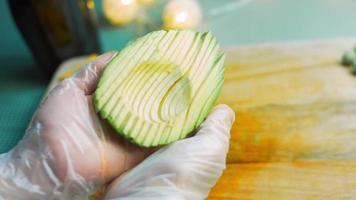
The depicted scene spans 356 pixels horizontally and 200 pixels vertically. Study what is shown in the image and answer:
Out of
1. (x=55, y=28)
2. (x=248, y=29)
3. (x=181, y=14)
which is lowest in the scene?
(x=248, y=29)

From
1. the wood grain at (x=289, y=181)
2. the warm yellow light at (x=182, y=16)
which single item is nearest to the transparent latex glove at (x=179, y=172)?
the wood grain at (x=289, y=181)

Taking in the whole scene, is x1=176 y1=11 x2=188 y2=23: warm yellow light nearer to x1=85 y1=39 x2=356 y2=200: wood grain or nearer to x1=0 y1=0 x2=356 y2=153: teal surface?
x1=0 y1=0 x2=356 y2=153: teal surface

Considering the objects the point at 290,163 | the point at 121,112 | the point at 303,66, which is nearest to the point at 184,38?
the point at 121,112

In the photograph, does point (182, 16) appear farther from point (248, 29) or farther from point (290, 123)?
point (290, 123)

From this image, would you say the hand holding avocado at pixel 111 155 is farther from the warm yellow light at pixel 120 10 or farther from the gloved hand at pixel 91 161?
the warm yellow light at pixel 120 10

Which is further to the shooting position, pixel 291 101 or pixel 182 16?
pixel 182 16

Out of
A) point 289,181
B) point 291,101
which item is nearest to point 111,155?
point 289,181
